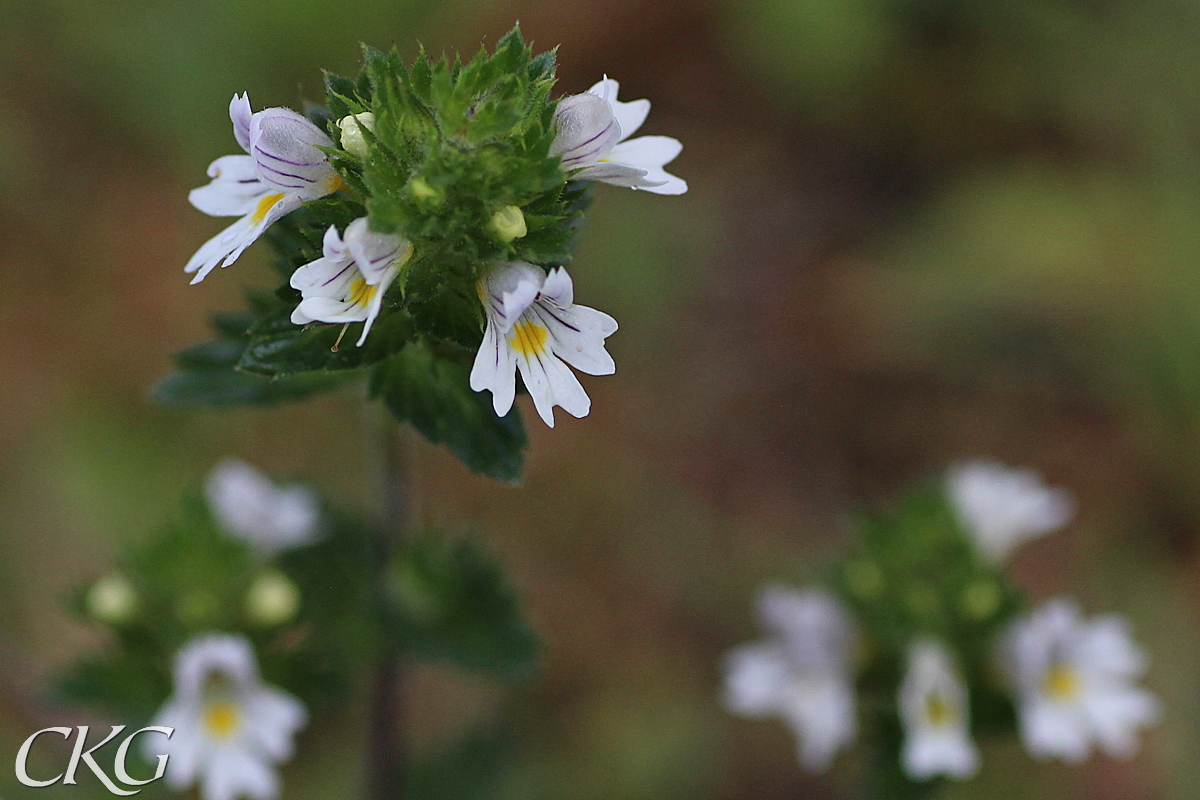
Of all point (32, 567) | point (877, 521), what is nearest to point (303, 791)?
point (32, 567)

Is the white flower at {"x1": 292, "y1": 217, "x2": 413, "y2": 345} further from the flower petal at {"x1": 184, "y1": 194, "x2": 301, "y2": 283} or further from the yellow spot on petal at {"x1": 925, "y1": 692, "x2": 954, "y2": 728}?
the yellow spot on petal at {"x1": 925, "y1": 692, "x2": 954, "y2": 728}

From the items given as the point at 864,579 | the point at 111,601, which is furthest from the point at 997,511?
the point at 111,601

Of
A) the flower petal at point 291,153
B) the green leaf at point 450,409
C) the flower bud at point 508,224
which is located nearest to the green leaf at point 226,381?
the green leaf at point 450,409

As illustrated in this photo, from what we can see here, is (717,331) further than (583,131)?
Yes

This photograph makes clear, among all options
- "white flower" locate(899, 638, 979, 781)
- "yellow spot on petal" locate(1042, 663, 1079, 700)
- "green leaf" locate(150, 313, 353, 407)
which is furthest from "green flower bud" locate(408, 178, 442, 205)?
"yellow spot on petal" locate(1042, 663, 1079, 700)

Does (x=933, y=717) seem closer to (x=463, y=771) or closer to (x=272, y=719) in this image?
(x=463, y=771)

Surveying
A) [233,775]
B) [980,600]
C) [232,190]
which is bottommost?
[233,775]

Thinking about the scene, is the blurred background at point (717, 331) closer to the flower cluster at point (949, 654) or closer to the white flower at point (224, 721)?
the flower cluster at point (949, 654)
